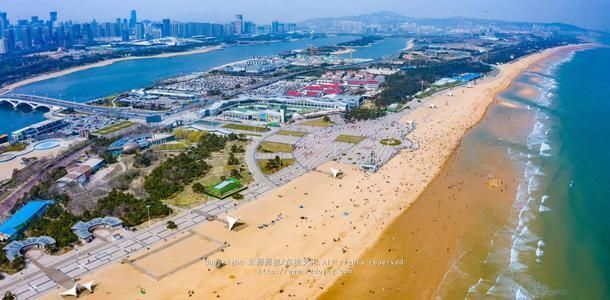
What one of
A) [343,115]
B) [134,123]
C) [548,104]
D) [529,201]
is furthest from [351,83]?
[529,201]

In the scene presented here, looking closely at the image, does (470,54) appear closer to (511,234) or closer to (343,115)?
(343,115)

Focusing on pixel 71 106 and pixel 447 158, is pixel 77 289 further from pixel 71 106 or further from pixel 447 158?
pixel 71 106

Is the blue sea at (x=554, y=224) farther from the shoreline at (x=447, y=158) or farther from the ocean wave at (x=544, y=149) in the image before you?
the shoreline at (x=447, y=158)

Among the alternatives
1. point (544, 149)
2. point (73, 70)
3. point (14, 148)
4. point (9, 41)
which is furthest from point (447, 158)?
point (9, 41)

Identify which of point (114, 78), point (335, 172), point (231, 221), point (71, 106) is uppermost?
point (114, 78)

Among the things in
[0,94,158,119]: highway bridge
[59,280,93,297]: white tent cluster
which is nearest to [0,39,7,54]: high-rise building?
[0,94,158,119]: highway bridge
